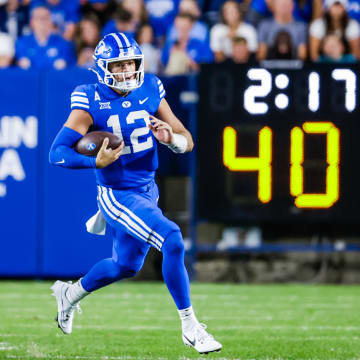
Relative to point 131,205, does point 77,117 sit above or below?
above

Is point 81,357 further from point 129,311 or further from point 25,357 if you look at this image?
point 129,311

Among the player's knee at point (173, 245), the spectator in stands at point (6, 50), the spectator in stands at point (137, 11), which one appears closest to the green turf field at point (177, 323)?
the player's knee at point (173, 245)

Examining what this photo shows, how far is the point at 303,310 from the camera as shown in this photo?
7750mm

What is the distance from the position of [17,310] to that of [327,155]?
293 centimetres

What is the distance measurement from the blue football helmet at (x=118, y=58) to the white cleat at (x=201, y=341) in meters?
1.34

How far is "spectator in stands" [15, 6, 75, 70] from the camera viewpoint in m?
10.5

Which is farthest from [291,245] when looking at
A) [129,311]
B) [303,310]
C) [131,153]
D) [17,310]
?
[131,153]

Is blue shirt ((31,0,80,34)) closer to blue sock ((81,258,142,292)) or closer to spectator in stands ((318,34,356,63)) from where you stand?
spectator in stands ((318,34,356,63))

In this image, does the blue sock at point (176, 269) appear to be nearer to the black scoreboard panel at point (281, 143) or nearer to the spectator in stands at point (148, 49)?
the black scoreboard panel at point (281, 143)

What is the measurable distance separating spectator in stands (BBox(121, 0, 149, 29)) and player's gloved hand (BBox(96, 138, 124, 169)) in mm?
5694

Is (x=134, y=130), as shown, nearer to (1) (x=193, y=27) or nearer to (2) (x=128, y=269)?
(2) (x=128, y=269)

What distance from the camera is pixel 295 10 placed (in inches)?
428

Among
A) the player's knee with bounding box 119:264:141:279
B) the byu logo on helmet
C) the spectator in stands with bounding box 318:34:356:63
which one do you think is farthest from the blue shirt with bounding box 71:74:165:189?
the spectator in stands with bounding box 318:34:356:63

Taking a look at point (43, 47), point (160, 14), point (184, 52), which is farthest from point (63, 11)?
point (184, 52)
